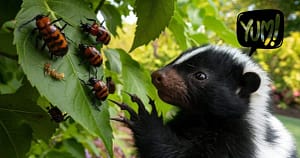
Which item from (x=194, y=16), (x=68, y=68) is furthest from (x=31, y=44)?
(x=194, y=16)

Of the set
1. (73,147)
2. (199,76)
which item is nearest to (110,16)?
(199,76)

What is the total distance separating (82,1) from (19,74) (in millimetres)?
566

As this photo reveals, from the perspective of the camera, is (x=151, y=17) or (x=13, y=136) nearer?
(x=151, y=17)

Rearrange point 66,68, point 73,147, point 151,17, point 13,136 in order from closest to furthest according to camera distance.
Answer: point 66,68 < point 151,17 < point 13,136 < point 73,147

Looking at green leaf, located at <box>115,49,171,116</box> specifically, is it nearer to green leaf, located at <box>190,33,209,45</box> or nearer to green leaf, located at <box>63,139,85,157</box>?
green leaf, located at <box>190,33,209,45</box>

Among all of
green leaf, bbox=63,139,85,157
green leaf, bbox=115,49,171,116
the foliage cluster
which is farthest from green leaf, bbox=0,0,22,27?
green leaf, bbox=63,139,85,157

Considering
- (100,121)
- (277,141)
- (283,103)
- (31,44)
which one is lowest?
(283,103)

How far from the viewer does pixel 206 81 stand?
121cm

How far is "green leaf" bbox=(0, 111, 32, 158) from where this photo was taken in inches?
38.6

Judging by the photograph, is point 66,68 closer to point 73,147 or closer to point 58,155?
point 58,155

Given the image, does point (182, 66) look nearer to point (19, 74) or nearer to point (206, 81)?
point (206, 81)

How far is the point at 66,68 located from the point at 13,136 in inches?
12.0

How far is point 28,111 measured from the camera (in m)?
0.96

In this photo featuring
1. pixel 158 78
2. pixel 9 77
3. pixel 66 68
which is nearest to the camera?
pixel 66 68
